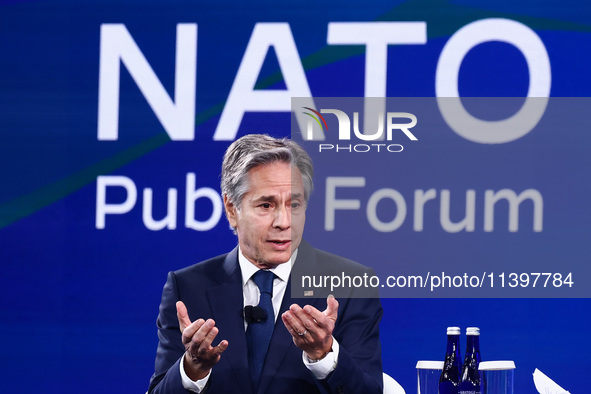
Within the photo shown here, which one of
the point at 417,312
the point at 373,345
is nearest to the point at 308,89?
the point at 417,312

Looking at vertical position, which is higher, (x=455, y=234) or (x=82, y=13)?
(x=82, y=13)

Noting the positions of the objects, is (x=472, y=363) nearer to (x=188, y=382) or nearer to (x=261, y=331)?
(x=261, y=331)

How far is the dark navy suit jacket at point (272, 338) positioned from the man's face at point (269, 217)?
0.27ft

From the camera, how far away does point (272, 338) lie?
2.88 m

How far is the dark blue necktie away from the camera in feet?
9.41

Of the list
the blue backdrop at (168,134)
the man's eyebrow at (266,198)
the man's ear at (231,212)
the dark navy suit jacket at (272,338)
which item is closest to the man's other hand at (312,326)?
the dark navy suit jacket at (272,338)

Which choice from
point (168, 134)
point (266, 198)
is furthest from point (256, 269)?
point (168, 134)

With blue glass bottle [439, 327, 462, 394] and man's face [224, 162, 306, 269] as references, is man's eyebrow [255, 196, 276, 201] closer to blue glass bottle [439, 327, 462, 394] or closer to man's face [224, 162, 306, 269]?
man's face [224, 162, 306, 269]

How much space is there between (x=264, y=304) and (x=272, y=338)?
135mm

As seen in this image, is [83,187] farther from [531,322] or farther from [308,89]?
[531,322]

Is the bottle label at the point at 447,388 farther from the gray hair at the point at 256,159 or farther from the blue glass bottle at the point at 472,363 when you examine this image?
the gray hair at the point at 256,159

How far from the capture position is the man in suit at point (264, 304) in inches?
106

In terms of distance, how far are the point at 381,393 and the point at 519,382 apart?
3.47ft

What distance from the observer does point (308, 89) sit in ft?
12.7
